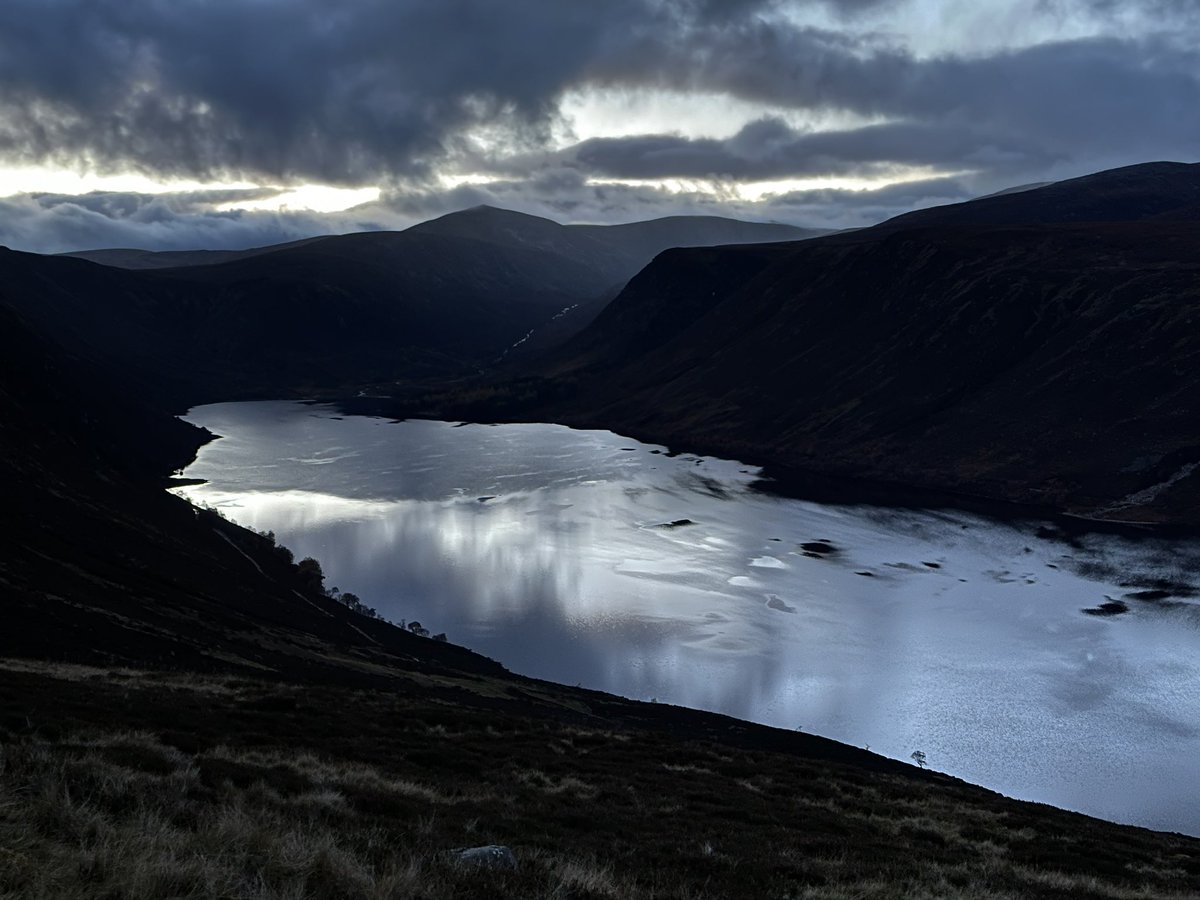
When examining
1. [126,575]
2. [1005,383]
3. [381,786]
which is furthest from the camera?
[1005,383]

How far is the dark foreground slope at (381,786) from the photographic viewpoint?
33.6 feet

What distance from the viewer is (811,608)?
267 feet

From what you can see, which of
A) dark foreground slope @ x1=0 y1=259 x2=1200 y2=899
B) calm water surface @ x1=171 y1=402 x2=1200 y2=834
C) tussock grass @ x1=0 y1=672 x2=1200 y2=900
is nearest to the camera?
tussock grass @ x1=0 y1=672 x2=1200 y2=900

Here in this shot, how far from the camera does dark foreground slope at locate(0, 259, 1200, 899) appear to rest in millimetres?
10250

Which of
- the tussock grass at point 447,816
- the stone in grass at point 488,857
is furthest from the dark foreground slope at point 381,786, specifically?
the stone in grass at point 488,857

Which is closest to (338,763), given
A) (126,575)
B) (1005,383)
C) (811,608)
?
(126,575)

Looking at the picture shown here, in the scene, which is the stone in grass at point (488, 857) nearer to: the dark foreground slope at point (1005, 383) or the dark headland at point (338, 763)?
the dark headland at point (338, 763)

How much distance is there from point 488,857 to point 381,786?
283 inches

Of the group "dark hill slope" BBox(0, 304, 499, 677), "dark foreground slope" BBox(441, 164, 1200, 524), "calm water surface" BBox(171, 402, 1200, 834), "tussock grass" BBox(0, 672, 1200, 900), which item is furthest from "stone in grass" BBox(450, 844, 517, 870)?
"dark foreground slope" BBox(441, 164, 1200, 524)

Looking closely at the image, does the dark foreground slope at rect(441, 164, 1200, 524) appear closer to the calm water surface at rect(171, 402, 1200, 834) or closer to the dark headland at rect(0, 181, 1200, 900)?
the dark headland at rect(0, 181, 1200, 900)

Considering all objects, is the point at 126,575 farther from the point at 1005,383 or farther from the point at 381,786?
the point at 1005,383

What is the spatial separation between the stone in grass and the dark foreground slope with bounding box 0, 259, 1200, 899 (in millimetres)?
260

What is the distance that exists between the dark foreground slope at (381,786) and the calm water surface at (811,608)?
34.8 ft

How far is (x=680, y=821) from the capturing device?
20422mm
